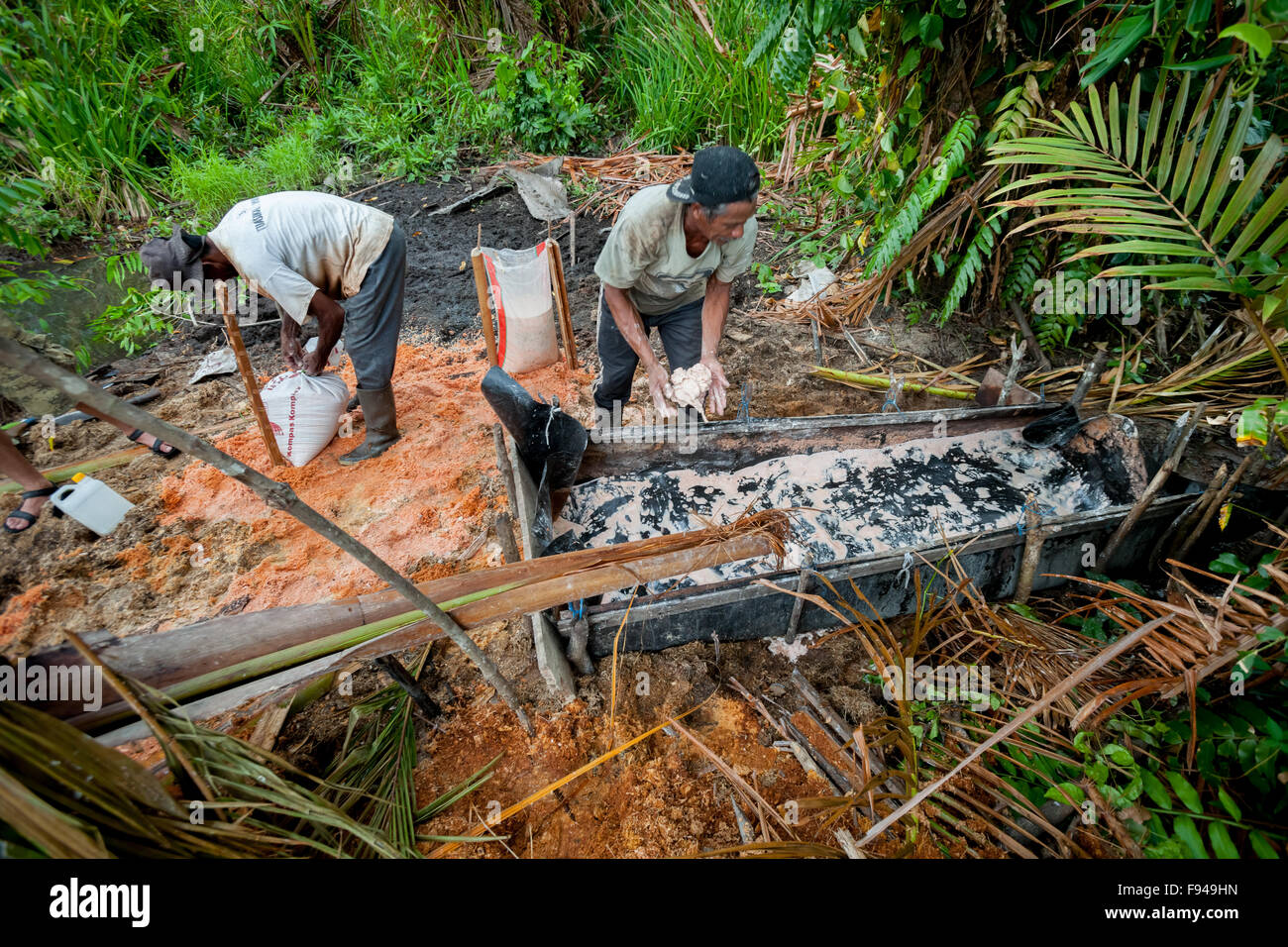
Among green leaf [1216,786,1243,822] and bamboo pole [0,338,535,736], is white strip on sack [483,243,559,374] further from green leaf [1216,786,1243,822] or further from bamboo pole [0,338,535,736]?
green leaf [1216,786,1243,822]

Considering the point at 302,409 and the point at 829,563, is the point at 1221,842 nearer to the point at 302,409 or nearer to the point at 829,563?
the point at 829,563

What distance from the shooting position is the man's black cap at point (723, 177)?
A: 241cm

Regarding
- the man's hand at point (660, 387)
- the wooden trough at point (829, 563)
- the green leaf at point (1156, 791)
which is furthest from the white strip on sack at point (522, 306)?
the green leaf at point (1156, 791)

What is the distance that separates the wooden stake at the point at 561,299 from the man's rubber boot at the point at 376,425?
1.43m

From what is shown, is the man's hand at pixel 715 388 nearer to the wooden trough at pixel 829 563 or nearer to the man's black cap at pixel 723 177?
the wooden trough at pixel 829 563

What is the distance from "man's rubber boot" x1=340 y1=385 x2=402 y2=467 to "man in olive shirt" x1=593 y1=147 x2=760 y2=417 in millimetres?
1435

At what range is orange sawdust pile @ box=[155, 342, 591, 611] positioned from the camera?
3213mm

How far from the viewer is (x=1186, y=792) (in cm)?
162

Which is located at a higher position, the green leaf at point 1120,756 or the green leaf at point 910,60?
the green leaf at point 910,60

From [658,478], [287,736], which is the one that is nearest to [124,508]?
[287,736]

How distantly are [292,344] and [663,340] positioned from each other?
2.47 meters

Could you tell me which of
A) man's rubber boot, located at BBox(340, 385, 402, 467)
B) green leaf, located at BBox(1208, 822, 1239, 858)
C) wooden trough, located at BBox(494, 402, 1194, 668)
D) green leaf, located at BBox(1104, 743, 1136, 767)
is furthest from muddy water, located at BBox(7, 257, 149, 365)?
green leaf, located at BBox(1208, 822, 1239, 858)
